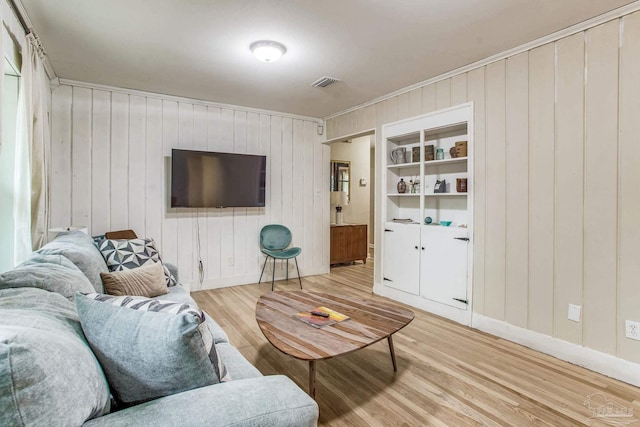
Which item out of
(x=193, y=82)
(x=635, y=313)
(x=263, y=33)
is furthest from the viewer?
(x=193, y=82)

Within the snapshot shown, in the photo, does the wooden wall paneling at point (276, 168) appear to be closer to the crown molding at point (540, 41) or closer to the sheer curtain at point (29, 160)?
the crown molding at point (540, 41)

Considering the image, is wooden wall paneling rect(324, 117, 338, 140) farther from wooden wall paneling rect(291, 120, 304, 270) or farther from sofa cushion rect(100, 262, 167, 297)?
sofa cushion rect(100, 262, 167, 297)

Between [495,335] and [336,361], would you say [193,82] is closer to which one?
[336,361]

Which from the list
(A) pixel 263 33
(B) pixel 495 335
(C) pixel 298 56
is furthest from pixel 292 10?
(B) pixel 495 335

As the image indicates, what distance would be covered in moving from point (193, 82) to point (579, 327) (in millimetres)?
4238

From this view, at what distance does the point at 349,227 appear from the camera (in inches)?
238

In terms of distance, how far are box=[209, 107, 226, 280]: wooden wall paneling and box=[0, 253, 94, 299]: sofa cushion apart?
292 cm

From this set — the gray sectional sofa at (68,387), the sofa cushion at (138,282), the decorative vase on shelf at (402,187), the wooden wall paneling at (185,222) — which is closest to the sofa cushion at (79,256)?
the sofa cushion at (138,282)

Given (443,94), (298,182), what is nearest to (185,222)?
(298,182)

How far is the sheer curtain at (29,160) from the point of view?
229 centimetres

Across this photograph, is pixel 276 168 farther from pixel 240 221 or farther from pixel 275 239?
pixel 275 239

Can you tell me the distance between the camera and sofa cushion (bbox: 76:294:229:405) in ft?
3.09

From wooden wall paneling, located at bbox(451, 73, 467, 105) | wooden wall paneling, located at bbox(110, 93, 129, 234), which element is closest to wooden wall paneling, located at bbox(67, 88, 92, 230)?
wooden wall paneling, located at bbox(110, 93, 129, 234)

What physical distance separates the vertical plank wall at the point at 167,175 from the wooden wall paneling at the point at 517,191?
117 inches
